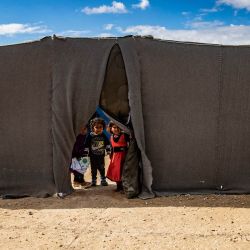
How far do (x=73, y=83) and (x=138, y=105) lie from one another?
109cm

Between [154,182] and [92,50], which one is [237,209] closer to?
[154,182]

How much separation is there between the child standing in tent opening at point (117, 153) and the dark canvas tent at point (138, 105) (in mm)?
311

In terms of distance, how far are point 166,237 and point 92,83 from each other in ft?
9.55

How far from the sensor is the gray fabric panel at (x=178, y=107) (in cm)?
771

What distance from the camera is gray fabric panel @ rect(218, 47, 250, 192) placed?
7789 mm

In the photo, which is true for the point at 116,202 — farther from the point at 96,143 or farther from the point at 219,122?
the point at 219,122

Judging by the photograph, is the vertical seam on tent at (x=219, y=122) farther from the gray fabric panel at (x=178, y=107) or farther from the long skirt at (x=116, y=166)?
the long skirt at (x=116, y=166)

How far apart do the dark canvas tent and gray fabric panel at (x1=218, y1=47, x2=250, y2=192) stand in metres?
0.02

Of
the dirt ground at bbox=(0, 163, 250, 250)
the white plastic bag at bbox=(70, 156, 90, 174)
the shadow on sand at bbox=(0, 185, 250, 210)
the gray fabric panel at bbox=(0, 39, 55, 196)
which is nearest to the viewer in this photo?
the dirt ground at bbox=(0, 163, 250, 250)

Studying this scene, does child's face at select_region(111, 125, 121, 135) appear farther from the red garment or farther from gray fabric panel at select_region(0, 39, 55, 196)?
gray fabric panel at select_region(0, 39, 55, 196)

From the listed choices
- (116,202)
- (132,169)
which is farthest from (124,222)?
(132,169)

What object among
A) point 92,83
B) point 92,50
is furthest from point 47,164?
point 92,50

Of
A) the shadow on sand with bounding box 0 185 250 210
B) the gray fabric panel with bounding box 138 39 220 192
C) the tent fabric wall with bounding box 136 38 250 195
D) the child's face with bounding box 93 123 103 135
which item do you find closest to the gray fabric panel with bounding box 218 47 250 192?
the tent fabric wall with bounding box 136 38 250 195

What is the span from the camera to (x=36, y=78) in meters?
7.71
